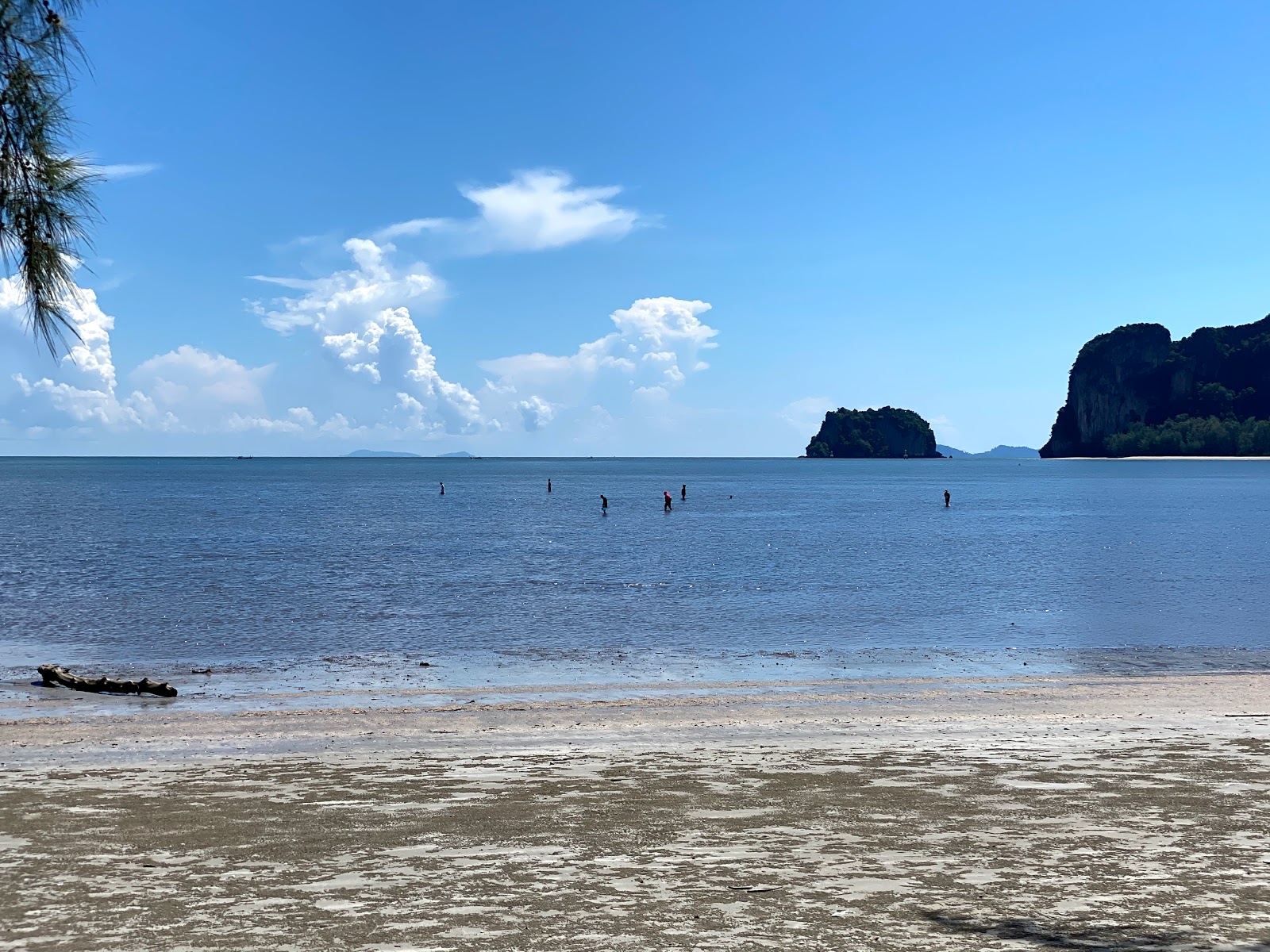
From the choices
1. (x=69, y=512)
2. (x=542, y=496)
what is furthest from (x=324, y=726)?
(x=542, y=496)

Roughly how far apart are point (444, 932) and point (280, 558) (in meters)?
46.0

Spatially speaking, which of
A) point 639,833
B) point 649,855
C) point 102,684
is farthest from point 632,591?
point 649,855

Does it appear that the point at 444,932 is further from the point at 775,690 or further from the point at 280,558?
the point at 280,558

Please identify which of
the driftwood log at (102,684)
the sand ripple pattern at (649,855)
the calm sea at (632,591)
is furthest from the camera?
the calm sea at (632,591)

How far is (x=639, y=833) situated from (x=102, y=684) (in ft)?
45.0

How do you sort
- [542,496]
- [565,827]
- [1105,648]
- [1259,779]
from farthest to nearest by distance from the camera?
[542,496] < [1105,648] < [1259,779] < [565,827]

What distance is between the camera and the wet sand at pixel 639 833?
22.9 feet

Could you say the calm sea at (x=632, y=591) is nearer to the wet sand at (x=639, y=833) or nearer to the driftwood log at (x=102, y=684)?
the driftwood log at (x=102, y=684)

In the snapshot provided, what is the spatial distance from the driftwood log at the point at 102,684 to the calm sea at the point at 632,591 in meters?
2.73

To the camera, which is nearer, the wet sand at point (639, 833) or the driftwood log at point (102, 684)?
the wet sand at point (639, 833)

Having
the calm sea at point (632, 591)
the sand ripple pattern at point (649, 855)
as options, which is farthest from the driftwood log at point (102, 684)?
the sand ripple pattern at point (649, 855)

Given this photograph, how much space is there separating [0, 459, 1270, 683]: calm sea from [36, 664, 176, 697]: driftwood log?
2.73m

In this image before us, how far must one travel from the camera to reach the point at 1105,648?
25.1 meters

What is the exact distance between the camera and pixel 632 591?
37.6 metres
